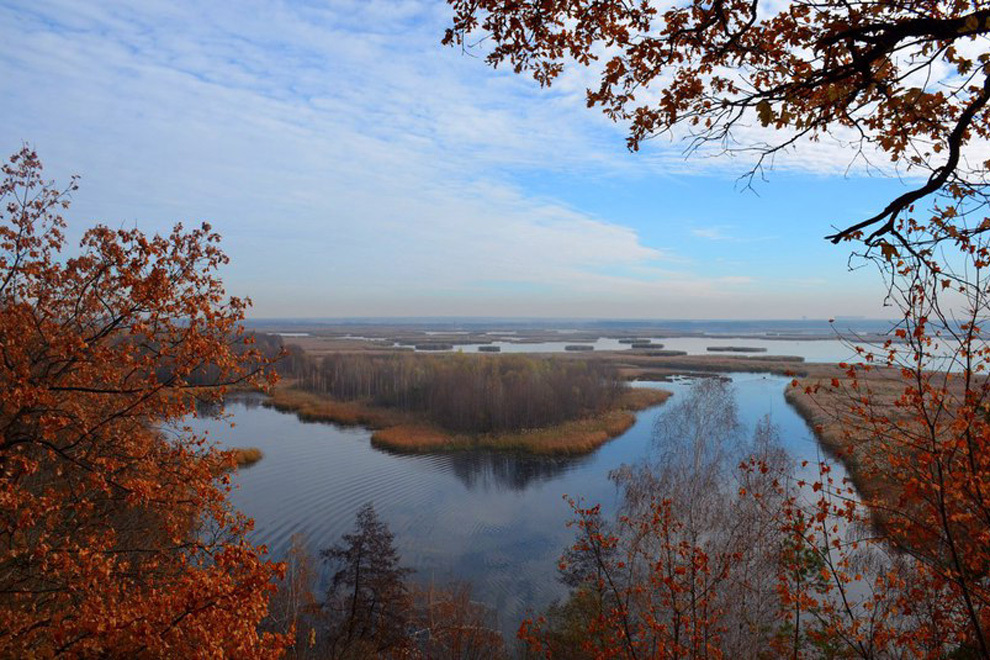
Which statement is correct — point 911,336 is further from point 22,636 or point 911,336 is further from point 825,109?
point 22,636

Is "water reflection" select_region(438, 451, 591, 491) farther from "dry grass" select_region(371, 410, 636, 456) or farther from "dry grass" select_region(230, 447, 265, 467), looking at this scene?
"dry grass" select_region(230, 447, 265, 467)

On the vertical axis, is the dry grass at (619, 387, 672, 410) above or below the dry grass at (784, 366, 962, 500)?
below

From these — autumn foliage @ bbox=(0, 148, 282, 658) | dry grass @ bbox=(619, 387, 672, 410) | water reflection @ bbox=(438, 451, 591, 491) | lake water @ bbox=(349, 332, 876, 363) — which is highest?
autumn foliage @ bbox=(0, 148, 282, 658)

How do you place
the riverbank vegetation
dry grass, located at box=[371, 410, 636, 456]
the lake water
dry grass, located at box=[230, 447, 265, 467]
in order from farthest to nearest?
the lake water, the riverbank vegetation, dry grass, located at box=[371, 410, 636, 456], dry grass, located at box=[230, 447, 265, 467]

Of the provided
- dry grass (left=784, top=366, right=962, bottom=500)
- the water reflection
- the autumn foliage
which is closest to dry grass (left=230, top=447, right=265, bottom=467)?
the water reflection

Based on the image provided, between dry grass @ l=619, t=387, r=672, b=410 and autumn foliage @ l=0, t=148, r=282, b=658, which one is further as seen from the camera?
dry grass @ l=619, t=387, r=672, b=410

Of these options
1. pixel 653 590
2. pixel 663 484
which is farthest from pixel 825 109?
pixel 663 484

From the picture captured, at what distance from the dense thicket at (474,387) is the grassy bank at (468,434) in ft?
4.64


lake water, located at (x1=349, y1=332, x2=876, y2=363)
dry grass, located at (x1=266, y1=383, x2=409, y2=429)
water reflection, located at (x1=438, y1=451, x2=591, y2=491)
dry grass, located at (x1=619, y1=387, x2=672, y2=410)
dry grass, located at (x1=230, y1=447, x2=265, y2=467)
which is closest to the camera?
water reflection, located at (x1=438, y1=451, x2=591, y2=491)

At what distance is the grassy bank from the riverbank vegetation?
0.20 ft

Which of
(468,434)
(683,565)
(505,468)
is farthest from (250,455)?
(683,565)

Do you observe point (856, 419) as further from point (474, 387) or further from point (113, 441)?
point (474, 387)

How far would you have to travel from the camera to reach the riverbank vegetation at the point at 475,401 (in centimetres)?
3512

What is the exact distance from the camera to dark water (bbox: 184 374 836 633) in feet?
57.9
